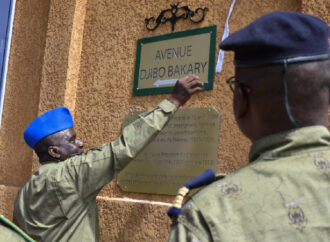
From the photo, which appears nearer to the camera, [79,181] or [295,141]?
[295,141]

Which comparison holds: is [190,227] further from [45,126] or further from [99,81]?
[99,81]

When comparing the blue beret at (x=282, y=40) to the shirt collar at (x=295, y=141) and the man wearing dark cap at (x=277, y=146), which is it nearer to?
the man wearing dark cap at (x=277, y=146)

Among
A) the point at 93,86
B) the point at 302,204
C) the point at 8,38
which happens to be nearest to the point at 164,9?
the point at 93,86

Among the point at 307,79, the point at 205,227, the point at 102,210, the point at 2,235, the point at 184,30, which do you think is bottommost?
the point at 102,210

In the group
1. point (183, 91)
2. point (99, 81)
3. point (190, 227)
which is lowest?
point (190, 227)

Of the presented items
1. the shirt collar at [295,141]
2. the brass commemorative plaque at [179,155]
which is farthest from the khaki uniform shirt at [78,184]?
the shirt collar at [295,141]

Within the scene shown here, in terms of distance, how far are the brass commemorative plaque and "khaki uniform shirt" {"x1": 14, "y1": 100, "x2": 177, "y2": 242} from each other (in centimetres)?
44

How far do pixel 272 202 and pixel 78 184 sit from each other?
58.5 inches

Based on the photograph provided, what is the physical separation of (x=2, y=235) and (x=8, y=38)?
3.33 meters

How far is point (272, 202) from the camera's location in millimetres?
938

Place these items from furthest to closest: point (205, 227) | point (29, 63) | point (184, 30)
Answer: point (29, 63)
point (184, 30)
point (205, 227)

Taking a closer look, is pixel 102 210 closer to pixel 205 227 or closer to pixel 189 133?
pixel 189 133

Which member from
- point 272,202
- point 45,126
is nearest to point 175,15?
point 45,126

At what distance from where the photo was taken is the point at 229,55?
2.61m
